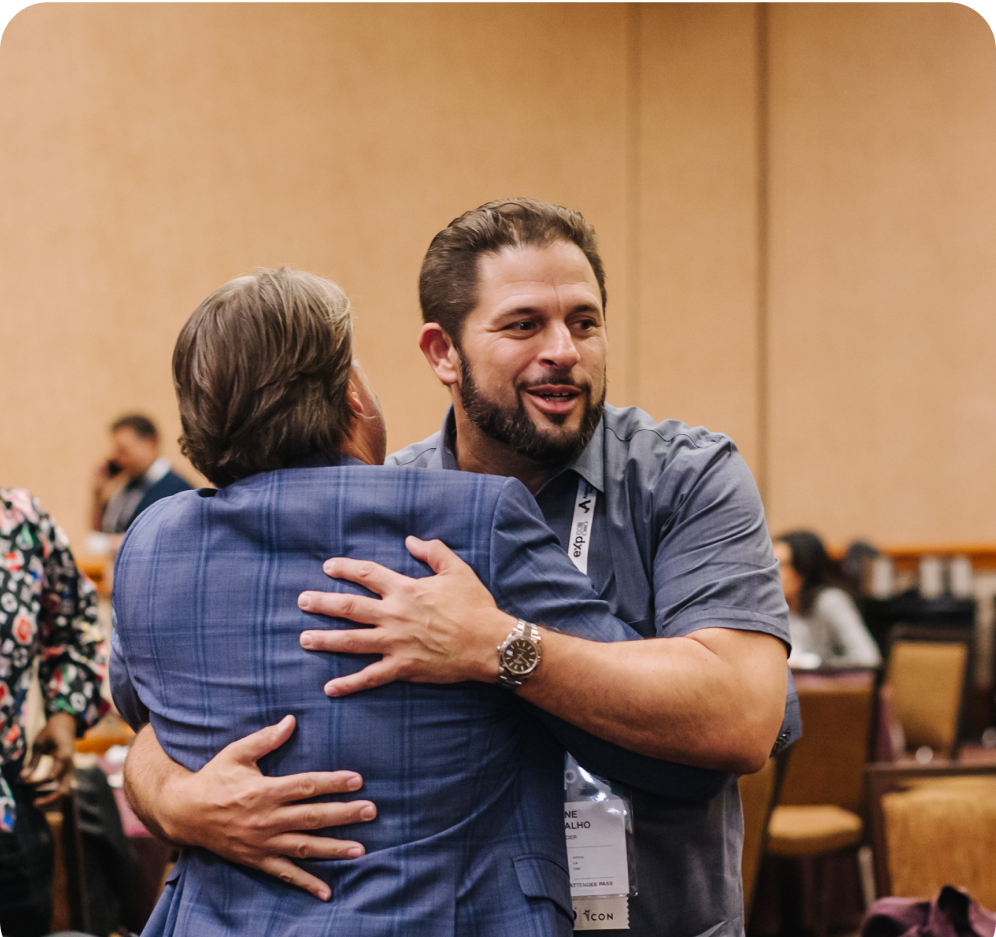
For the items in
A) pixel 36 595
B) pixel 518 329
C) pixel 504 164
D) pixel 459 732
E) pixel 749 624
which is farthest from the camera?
pixel 504 164

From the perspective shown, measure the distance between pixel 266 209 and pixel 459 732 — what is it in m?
7.22

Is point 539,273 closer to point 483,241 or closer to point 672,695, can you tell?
point 483,241

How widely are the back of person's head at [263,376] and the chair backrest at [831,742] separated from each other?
8.86 ft

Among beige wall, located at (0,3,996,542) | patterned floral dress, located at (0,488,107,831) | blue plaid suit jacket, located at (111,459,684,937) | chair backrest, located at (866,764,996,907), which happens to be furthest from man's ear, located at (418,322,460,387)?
beige wall, located at (0,3,996,542)

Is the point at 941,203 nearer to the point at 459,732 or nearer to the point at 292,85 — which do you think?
the point at 292,85

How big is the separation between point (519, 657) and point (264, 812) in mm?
307

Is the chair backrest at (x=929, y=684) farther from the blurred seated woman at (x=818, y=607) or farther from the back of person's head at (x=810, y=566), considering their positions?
the back of person's head at (x=810, y=566)

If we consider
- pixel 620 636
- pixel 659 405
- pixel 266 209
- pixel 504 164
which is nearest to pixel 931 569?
pixel 659 405

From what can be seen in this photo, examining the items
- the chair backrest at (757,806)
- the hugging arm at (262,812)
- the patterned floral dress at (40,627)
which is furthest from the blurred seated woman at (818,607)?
the hugging arm at (262,812)

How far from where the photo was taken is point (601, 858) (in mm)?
1335

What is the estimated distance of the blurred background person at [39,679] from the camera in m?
2.15

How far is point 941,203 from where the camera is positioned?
8.27 meters

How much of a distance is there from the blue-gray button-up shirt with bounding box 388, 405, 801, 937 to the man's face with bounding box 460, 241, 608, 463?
0.21 ft

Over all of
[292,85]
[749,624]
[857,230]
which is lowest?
[749,624]
